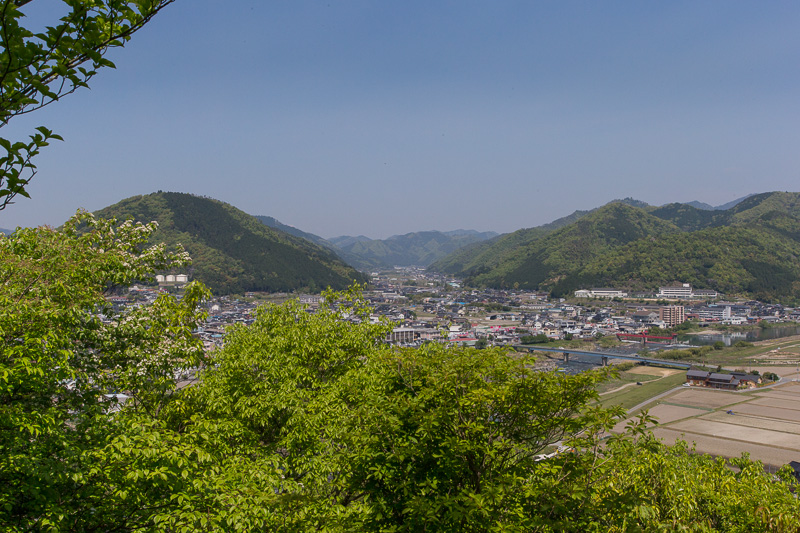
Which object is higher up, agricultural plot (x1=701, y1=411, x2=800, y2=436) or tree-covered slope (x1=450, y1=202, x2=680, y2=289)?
tree-covered slope (x1=450, y1=202, x2=680, y2=289)

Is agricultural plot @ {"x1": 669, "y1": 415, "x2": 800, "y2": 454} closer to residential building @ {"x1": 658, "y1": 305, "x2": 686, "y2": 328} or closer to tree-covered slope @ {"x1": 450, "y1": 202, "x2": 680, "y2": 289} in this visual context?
residential building @ {"x1": 658, "y1": 305, "x2": 686, "y2": 328}

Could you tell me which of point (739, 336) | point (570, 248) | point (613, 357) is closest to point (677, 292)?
point (739, 336)

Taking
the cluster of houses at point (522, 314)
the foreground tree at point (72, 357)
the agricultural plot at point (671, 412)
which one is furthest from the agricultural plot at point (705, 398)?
the foreground tree at point (72, 357)

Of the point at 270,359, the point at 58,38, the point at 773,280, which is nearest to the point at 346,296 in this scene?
the point at 270,359

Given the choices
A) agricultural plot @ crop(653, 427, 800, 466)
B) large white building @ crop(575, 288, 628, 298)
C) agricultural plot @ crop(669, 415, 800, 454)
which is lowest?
agricultural plot @ crop(669, 415, 800, 454)

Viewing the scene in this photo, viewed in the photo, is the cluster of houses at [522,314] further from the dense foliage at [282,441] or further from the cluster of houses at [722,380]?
the dense foliage at [282,441]

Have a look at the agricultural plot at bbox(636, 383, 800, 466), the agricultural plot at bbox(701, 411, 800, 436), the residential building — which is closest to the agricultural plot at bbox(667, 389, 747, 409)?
the agricultural plot at bbox(636, 383, 800, 466)

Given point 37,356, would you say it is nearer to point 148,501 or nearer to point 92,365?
point 148,501
